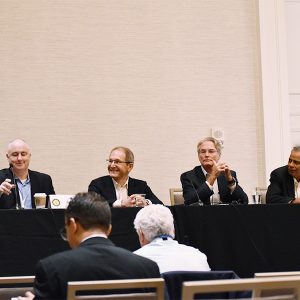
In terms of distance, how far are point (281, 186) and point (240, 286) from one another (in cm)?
347

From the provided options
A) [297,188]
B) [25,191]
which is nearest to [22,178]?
[25,191]

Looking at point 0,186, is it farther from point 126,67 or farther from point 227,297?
point 126,67

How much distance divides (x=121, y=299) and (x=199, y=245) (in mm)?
2457

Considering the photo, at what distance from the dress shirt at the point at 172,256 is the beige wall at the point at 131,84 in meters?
4.00

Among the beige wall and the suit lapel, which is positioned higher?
the beige wall

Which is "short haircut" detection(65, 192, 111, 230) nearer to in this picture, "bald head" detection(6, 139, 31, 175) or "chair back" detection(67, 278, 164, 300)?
"chair back" detection(67, 278, 164, 300)

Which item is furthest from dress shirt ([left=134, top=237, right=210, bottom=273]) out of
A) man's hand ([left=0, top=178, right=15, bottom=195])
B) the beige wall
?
the beige wall

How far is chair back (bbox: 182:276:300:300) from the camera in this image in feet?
7.77

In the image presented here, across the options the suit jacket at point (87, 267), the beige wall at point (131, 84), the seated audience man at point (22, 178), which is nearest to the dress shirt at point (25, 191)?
the seated audience man at point (22, 178)

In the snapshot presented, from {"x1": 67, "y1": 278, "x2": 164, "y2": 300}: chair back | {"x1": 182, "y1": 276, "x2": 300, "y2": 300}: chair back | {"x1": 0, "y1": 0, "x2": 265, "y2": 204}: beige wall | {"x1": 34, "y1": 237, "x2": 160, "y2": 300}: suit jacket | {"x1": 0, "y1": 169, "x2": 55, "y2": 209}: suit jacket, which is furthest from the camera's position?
{"x1": 0, "y1": 0, "x2": 265, "y2": 204}: beige wall

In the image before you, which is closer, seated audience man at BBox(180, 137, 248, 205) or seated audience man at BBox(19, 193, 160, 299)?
seated audience man at BBox(19, 193, 160, 299)

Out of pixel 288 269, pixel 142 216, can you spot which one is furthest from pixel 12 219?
pixel 288 269

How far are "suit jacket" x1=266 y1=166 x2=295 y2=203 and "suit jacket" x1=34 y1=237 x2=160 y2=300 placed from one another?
2930 millimetres

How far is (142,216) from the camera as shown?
3.51 meters
